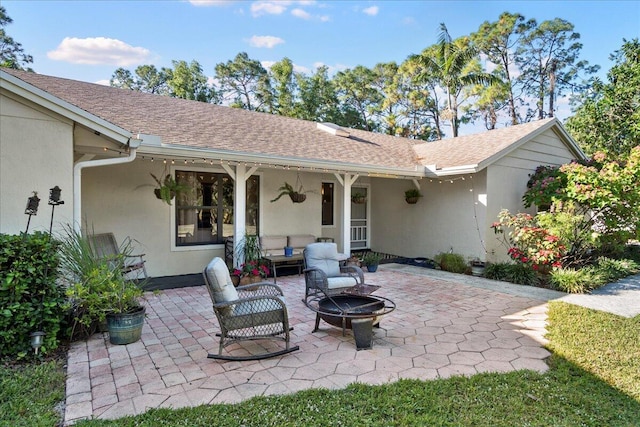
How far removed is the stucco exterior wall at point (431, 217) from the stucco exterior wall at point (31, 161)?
8.73m

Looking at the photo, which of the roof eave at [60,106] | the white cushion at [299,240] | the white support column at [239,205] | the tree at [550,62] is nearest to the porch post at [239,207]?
the white support column at [239,205]

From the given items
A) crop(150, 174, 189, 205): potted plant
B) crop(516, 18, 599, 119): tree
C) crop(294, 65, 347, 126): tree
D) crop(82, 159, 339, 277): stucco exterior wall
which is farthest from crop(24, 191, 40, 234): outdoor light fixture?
crop(516, 18, 599, 119): tree

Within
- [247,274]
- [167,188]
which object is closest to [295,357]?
[247,274]

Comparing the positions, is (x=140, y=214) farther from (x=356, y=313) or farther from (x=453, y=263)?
(x=453, y=263)

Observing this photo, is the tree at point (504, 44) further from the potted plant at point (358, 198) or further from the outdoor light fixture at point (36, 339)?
the outdoor light fixture at point (36, 339)

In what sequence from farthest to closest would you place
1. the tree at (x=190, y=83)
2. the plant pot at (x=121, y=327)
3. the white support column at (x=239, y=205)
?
the tree at (x=190, y=83)
the white support column at (x=239, y=205)
the plant pot at (x=121, y=327)

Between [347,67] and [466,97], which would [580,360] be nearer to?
[466,97]

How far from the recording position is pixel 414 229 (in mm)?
10961

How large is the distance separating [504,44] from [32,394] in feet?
98.6

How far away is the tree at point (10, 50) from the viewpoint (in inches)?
773

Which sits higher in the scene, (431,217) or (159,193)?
(159,193)

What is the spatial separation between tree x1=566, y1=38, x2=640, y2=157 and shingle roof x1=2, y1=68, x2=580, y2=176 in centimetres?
395

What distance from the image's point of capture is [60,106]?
4.45 meters

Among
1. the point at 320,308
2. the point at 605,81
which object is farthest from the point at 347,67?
the point at 320,308
